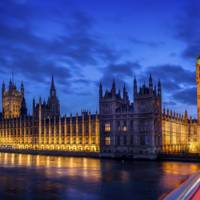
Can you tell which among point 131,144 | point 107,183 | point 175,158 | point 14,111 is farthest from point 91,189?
point 14,111

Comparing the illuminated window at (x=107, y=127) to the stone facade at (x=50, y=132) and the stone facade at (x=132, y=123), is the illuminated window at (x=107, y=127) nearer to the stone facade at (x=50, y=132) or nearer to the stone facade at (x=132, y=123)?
the stone facade at (x=132, y=123)

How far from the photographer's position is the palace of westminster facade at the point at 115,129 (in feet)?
271

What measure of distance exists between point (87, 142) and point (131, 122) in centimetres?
2244

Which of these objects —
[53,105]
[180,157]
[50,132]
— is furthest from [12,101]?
[180,157]

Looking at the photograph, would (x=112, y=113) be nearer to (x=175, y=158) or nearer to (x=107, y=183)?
(x=175, y=158)

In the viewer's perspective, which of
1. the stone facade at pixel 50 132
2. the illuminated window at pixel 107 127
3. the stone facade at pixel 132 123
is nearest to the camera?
the stone facade at pixel 132 123

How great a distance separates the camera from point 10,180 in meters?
38.9

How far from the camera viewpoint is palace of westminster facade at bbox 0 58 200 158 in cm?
8275

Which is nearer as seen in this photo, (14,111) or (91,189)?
(91,189)

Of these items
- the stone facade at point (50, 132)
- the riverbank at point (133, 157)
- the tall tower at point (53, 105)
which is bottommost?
the riverbank at point (133, 157)

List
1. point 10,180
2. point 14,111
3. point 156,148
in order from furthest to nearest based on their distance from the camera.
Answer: point 14,111, point 156,148, point 10,180

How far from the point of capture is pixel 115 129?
88.0 metres

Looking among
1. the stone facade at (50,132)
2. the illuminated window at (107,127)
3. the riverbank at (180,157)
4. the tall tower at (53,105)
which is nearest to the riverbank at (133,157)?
the riverbank at (180,157)

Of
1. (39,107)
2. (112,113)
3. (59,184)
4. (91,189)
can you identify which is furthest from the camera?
(39,107)
